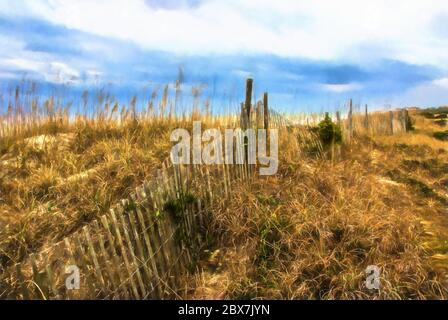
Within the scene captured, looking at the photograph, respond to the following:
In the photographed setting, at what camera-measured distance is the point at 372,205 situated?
20.4 ft

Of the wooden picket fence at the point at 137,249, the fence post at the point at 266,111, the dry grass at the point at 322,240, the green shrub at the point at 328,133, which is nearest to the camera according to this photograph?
the wooden picket fence at the point at 137,249

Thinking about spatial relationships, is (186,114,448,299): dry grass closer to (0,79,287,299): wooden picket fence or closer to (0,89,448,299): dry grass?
(0,89,448,299): dry grass

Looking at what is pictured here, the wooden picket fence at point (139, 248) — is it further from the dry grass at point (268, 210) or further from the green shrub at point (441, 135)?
the green shrub at point (441, 135)

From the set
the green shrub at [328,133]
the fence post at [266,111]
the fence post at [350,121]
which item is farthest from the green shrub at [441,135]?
the fence post at [266,111]

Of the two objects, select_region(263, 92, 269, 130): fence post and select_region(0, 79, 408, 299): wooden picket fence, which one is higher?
select_region(263, 92, 269, 130): fence post

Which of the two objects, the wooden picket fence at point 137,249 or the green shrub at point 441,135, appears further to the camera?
the green shrub at point 441,135

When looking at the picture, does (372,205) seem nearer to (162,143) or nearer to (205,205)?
(205,205)

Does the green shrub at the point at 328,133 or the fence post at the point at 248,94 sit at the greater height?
the fence post at the point at 248,94

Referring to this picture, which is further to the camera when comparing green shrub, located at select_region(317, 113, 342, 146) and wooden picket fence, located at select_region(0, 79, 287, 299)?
green shrub, located at select_region(317, 113, 342, 146)

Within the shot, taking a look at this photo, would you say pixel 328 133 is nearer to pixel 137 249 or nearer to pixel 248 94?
pixel 248 94

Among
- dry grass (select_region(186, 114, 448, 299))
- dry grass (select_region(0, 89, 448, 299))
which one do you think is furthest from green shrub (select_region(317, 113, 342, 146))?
dry grass (select_region(186, 114, 448, 299))

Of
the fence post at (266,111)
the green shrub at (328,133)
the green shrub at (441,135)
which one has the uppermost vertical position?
the fence post at (266,111)

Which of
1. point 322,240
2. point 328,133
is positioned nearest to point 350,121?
point 328,133

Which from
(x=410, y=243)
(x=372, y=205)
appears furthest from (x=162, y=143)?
(x=410, y=243)
